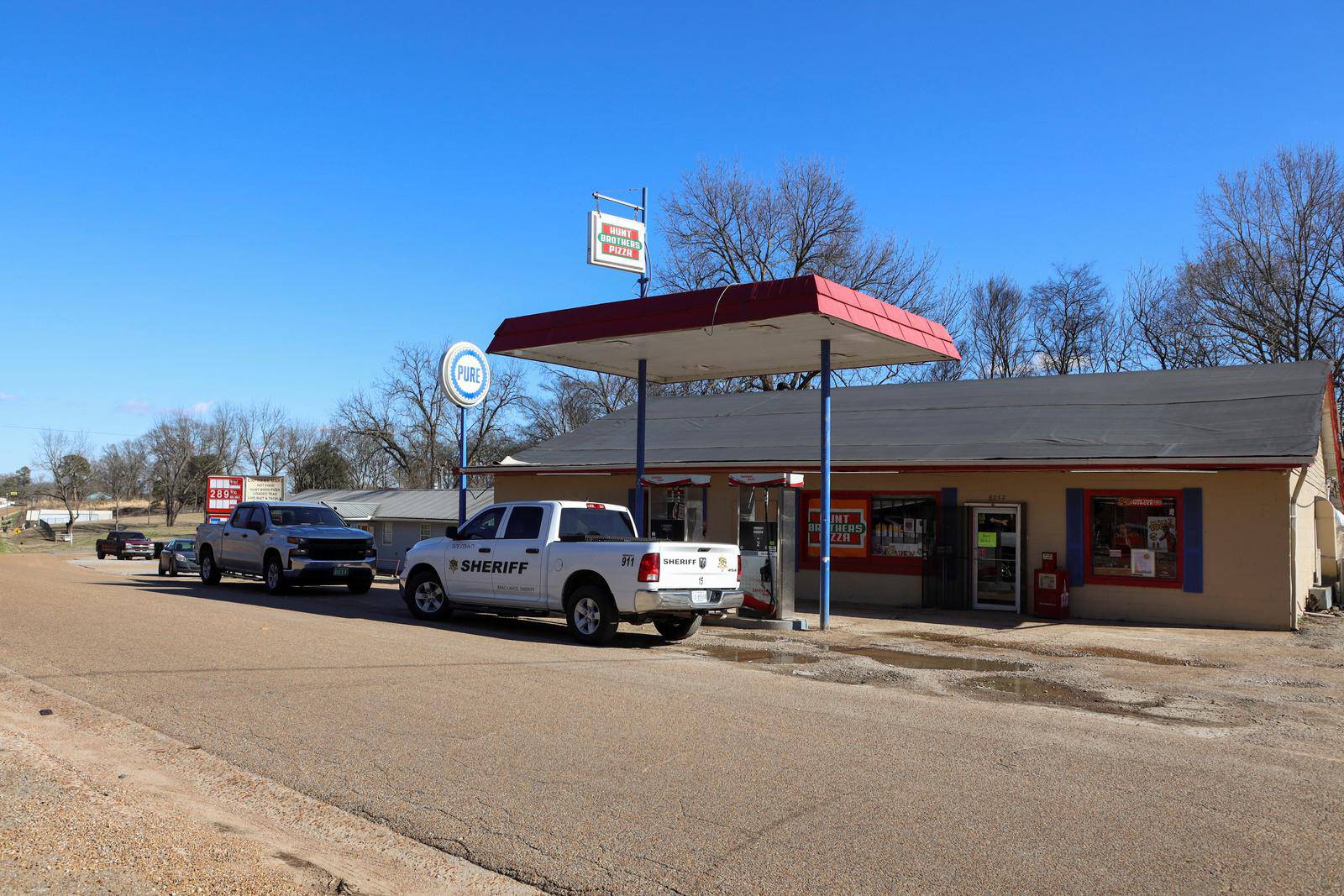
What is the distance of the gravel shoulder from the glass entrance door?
15.0 metres

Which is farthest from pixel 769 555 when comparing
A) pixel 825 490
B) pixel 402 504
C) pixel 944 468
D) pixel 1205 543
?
pixel 402 504

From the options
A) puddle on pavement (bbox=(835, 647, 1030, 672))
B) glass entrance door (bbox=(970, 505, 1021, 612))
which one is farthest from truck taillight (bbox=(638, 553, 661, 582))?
glass entrance door (bbox=(970, 505, 1021, 612))

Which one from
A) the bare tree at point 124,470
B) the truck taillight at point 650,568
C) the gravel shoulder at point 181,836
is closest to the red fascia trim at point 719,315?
the truck taillight at point 650,568

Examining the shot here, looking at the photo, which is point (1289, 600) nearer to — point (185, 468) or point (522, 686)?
point (522, 686)

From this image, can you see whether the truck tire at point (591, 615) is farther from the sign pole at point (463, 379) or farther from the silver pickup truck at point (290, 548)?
the sign pole at point (463, 379)

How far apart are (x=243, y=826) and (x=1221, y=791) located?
582 cm

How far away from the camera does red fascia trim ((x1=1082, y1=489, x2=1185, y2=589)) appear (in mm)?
16969

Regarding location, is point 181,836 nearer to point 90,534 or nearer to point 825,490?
point 825,490

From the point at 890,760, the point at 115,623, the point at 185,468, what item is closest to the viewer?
the point at 890,760

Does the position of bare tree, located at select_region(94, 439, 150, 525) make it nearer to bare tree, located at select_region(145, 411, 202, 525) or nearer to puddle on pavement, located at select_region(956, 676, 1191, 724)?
bare tree, located at select_region(145, 411, 202, 525)

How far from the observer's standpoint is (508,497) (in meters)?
26.5

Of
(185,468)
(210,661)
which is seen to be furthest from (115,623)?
(185,468)

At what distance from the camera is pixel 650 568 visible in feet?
40.8

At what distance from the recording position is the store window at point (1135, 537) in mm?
17094
